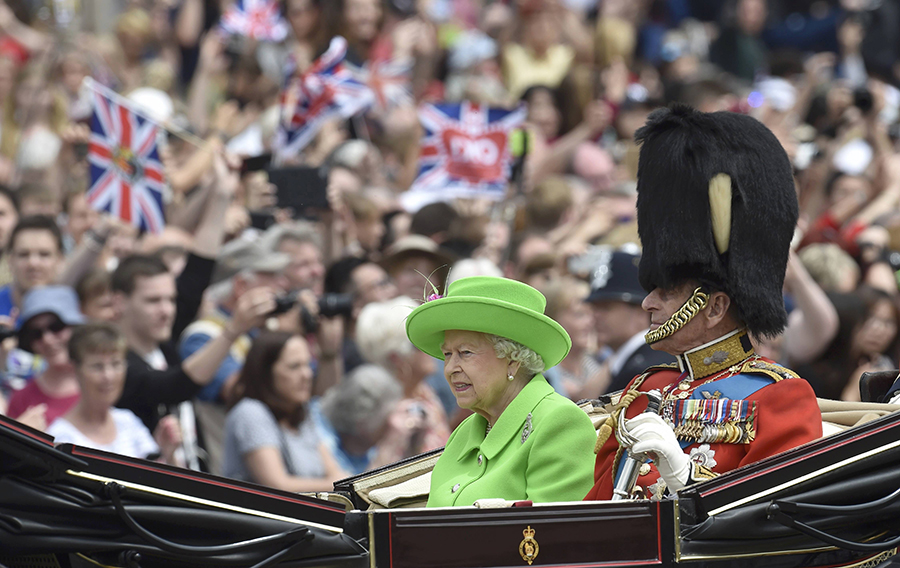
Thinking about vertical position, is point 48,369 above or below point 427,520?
above

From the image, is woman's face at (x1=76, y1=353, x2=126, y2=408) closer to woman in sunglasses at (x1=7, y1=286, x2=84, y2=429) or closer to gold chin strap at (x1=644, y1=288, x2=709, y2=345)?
woman in sunglasses at (x1=7, y1=286, x2=84, y2=429)

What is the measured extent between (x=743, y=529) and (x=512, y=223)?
6106 mm

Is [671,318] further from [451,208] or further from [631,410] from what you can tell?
[451,208]

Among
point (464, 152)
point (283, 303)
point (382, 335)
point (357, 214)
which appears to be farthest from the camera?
point (464, 152)

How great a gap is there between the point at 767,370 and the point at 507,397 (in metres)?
0.79

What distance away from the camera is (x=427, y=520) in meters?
3.34

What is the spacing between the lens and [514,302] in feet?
12.7

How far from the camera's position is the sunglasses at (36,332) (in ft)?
20.9

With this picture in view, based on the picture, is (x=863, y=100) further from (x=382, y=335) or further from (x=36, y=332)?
(x=36, y=332)

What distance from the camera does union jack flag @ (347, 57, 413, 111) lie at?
35.9 feet

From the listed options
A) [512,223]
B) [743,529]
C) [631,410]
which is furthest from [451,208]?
[743,529]

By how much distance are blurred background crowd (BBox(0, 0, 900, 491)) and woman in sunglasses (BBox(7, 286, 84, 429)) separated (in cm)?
1

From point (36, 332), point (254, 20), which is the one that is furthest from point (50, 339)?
point (254, 20)

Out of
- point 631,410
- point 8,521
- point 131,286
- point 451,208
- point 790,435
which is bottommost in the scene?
point 8,521
